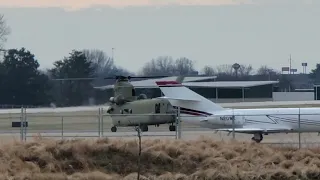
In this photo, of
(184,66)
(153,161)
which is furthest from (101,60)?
(153,161)

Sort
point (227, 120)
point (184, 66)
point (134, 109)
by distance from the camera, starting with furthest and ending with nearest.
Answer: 1. point (184, 66)
2. point (134, 109)
3. point (227, 120)

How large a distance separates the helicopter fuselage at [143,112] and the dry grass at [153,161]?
2054 centimetres

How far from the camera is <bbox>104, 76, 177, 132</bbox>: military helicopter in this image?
151ft

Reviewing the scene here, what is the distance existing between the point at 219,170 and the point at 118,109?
26559 millimetres

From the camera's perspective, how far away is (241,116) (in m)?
40.5

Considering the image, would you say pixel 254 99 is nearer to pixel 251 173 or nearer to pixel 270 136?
pixel 270 136

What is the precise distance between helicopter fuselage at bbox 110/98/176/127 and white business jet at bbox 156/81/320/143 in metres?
2.32

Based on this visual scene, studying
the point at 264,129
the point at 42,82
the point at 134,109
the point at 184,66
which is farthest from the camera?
the point at 184,66

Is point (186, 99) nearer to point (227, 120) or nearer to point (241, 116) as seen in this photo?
point (227, 120)

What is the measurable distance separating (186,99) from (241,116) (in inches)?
146

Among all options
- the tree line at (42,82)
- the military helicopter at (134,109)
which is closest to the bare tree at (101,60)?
the tree line at (42,82)

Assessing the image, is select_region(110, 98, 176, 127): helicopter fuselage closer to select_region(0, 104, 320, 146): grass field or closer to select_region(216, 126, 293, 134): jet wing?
select_region(0, 104, 320, 146): grass field

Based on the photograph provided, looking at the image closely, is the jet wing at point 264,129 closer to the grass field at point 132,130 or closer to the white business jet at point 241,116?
the white business jet at point 241,116

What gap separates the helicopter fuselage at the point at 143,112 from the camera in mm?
45812
